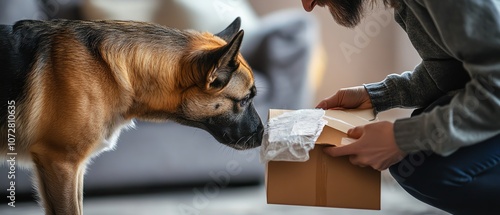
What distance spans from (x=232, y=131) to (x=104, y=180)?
87 centimetres

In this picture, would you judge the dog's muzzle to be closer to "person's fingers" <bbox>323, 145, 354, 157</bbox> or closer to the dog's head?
the dog's head

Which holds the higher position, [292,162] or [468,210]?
[292,162]

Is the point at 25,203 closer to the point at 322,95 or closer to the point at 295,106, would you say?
the point at 295,106

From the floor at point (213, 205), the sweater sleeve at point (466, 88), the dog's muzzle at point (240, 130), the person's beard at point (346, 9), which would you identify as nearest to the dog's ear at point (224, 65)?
the dog's muzzle at point (240, 130)

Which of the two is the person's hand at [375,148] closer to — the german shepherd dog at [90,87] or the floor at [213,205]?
the german shepherd dog at [90,87]

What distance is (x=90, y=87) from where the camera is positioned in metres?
1.51

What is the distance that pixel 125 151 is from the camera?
2328 millimetres

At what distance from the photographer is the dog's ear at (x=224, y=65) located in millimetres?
1454

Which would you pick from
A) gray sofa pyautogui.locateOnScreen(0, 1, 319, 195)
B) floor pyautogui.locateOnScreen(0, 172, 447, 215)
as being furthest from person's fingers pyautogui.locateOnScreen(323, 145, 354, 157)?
gray sofa pyautogui.locateOnScreen(0, 1, 319, 195)

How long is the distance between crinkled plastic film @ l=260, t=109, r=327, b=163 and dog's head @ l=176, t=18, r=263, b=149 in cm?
19

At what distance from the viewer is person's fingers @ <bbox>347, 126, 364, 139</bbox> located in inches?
50.8

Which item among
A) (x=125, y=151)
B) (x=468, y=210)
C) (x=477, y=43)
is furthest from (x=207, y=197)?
(x=477, y=43)

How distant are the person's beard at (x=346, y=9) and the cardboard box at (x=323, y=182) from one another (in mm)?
279

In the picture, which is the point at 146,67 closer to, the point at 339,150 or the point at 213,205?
the point at 339,150
